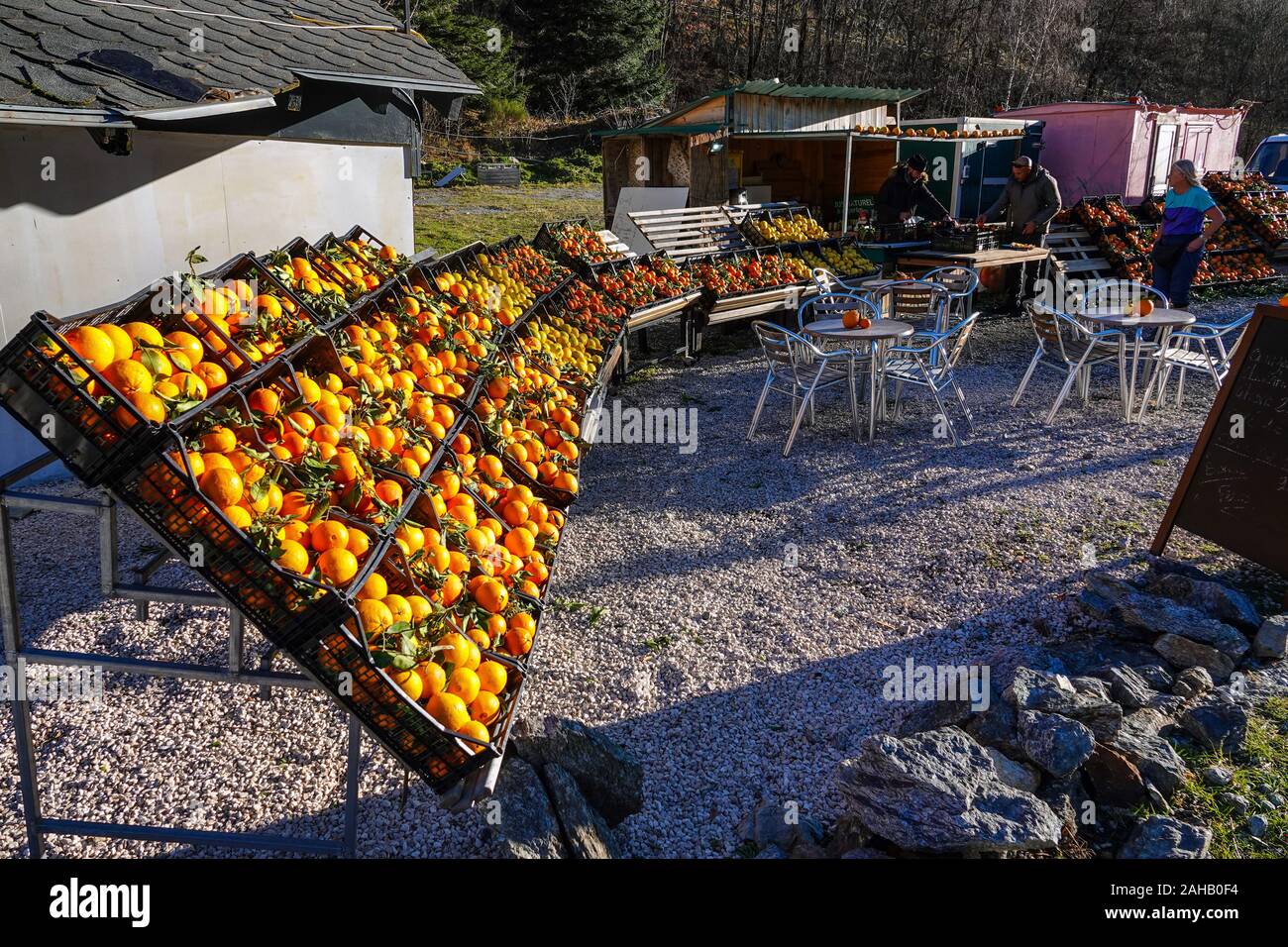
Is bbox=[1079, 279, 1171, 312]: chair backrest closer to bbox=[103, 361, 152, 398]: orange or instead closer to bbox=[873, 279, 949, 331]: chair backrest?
bbox=[873, 279, 949, 331]: chair backrest

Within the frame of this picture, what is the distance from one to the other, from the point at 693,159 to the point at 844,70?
24.6 m

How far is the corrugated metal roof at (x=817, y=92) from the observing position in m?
14.0

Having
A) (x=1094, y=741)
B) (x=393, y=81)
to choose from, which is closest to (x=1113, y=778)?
(x=1094, y=741)

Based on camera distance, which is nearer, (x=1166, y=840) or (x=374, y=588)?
(x=374, y=588)

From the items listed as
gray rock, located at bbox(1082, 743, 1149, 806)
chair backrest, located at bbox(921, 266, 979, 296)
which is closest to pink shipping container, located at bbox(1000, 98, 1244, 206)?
chair backrest, located at bbox(921, 266, 979, 296)

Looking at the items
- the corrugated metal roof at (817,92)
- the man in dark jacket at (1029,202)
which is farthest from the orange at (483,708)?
the corrugated metal roof at (817,92)

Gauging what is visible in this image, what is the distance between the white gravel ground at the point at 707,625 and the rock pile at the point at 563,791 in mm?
123

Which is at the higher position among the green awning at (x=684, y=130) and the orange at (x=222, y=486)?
the green awning at (x=684, y=130)

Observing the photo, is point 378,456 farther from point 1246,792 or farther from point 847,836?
Answer: point 1246,792

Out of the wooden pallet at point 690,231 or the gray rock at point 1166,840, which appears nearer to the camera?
the gray rock at point 1166,840

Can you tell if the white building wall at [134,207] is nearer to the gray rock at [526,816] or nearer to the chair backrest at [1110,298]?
the gray rock at [526,816]

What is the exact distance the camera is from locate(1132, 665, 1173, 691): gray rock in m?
4.15

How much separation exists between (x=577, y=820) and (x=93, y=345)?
81.5 inches

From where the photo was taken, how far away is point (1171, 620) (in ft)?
14.8
